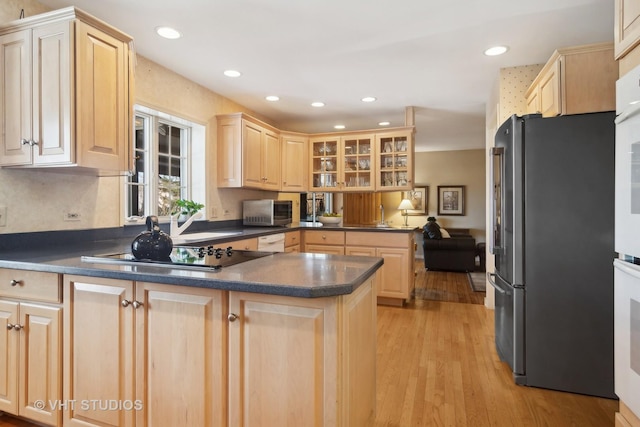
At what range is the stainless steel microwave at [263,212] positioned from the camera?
425cm

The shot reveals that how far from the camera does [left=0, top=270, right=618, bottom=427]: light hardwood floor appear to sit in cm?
193

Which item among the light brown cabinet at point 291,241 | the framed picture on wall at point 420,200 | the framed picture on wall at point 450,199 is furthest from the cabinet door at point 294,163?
the framed picture on wall at point 450,199

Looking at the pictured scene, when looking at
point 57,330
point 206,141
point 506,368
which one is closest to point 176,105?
point 206,141

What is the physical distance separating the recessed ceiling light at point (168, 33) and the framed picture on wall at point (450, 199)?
7.02m

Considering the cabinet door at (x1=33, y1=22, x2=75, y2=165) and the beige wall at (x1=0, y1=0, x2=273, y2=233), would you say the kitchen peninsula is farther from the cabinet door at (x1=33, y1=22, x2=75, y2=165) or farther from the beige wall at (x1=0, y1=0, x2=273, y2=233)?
the cabinet door at (x1=33, y1=22, x2=75, y2=165)

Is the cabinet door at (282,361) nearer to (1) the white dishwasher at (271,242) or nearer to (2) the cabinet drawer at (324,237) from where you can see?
(1) the white dishwasher at (271,242)

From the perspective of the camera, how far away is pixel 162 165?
3.48 m

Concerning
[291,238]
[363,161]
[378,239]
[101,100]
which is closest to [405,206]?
[363,161]

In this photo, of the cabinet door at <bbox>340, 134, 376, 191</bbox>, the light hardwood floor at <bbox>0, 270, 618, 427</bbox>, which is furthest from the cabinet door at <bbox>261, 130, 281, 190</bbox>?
the light hardwood floor at <bbox>0, 270, 618, 427</bbox>

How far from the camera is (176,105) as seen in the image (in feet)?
11.1

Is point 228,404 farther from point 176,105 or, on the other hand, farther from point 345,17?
point 176,105

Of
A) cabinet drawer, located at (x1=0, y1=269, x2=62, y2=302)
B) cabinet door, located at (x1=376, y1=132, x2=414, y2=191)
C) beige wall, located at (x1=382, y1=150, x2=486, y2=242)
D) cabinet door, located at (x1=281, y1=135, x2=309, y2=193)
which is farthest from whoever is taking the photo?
beige wall, located at (x1=382, y1=150, x2=486, y2=242)

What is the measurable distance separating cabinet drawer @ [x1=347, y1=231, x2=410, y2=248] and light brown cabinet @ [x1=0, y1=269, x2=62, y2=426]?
10.1 ft

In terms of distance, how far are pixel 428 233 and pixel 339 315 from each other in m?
5.54
